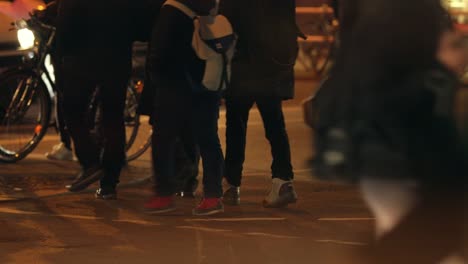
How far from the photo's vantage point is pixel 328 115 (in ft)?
13.3

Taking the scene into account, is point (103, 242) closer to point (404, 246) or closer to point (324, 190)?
point (324, 190)

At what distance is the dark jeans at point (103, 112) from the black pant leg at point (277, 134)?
1.07m

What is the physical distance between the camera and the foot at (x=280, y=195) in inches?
336

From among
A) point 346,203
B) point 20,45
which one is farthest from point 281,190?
point 20,45

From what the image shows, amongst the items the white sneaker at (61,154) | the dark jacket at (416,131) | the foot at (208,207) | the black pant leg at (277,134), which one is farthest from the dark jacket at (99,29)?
the dark jacket at (416,131)

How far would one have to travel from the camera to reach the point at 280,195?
336 inches

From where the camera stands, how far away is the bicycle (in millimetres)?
10273

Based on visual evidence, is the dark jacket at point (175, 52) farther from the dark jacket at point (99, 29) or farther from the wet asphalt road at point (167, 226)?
the wet asphalt road at point (167, 226)

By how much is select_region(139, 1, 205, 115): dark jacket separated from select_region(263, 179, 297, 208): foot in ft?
3.30

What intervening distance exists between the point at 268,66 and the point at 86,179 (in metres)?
1.74

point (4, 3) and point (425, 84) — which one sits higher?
point (425, 84)

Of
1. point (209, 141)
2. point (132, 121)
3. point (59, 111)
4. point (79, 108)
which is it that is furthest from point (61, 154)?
point (209, 141)

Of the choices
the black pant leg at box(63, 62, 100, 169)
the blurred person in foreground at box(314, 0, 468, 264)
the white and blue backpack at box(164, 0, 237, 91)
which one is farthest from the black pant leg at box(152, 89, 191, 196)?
the blurred person in foreground at box(314, 0, 468, 264)

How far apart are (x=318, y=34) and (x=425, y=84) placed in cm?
1733
